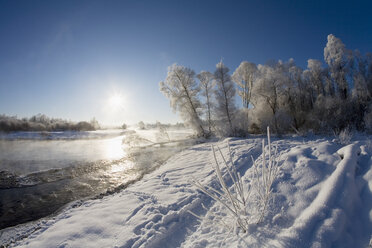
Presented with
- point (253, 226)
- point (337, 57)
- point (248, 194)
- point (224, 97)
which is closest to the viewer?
point (253, 226)

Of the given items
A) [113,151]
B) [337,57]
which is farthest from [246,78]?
[113,151]

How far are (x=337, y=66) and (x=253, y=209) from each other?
78.9ft

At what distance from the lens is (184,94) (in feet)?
56.2

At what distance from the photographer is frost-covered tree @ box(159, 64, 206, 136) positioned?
16.8 meters

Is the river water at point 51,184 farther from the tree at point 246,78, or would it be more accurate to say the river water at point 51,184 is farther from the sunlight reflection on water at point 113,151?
the tree at point 246,78

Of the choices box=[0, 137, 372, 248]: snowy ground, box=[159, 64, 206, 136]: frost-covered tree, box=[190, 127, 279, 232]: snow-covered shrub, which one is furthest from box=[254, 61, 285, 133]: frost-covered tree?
box=[190, 127, 279, 232]: snow-covered shrub

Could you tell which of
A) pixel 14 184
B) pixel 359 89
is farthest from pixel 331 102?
pixel 14 184

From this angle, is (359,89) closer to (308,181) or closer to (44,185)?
(308,181)

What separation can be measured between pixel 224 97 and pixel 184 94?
4062mm

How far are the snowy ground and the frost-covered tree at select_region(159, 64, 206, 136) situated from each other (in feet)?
40.7

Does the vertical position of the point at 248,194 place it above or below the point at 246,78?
below

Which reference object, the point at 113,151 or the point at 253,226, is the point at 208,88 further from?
the point at 253,226

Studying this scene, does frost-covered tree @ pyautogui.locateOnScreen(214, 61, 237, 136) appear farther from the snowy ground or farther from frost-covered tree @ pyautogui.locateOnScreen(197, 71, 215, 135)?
the snowy ground

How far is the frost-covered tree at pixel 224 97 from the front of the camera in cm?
1638
